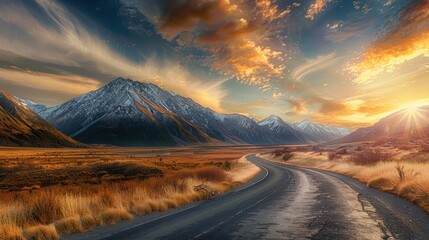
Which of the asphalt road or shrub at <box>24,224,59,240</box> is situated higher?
shrub at <box>24,224,59,240</box>

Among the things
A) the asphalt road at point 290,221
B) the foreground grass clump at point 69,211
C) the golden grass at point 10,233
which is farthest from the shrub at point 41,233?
the asphalt road at point 290,221

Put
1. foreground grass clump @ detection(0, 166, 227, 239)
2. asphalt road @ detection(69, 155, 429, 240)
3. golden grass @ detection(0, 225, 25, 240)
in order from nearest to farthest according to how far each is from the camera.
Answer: golden grass @ detection(0, 225, 25, 240) < asphalt road @ detection(69, 155, 429, 240) < foreground grass clump @ detection(0, 166, 227, 239)

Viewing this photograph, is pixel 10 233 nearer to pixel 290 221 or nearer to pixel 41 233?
pixel 41 233

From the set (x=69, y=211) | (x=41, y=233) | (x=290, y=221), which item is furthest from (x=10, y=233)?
(x=290, y=221)

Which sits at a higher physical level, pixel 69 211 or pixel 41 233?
pixel 69 211

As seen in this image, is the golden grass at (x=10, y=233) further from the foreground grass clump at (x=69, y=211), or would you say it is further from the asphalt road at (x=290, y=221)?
the asphalt road at (x=290, y=221)

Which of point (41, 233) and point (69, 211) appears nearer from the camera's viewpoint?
point (41, 233)

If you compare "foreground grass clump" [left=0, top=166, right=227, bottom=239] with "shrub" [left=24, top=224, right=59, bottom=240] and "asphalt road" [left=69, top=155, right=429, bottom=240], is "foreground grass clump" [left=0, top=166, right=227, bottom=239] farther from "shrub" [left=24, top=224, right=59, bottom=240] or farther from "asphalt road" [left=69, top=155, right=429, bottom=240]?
"asphalt road" [left=69, top=155, right=429, bottom=240]

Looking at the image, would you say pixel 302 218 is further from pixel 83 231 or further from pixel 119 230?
pixel 83 231

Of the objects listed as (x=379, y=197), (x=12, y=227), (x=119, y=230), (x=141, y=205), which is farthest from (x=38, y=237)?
(x=379, y=197)

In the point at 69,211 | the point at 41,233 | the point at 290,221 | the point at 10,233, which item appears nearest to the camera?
the point at 10,233

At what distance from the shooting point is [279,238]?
9.98 metres

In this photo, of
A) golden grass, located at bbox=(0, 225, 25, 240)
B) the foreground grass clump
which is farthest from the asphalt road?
golden grass, located at bbox=(0, 225, 25, 240)

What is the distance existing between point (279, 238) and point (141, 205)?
814 cm
